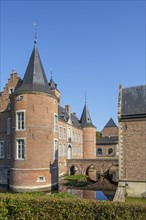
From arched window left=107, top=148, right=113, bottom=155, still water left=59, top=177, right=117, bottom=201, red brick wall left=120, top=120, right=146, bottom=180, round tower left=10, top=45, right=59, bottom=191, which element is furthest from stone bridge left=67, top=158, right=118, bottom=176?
arched window left=107, top=148, right=113, bottom=155

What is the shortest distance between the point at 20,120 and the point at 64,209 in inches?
539

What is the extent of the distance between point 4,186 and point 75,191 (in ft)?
24.4

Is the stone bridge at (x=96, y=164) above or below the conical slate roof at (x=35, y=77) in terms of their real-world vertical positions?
below

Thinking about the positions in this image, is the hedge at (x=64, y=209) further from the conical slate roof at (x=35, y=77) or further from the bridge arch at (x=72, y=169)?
the bridge arch at (x=72, y=169)

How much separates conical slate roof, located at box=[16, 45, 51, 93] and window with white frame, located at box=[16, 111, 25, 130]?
2.14m

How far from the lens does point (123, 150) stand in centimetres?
1616

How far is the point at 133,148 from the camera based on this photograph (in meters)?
15.9

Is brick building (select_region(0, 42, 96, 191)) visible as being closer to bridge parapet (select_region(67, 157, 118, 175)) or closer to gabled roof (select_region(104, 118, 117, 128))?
bridge parapet (select_region(67, 157, 118, 175))

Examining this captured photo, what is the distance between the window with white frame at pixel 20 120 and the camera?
20.9 meters

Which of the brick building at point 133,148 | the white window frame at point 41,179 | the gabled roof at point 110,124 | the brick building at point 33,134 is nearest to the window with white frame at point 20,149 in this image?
the brick building at point 33,134

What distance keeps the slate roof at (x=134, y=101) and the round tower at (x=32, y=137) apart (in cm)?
740

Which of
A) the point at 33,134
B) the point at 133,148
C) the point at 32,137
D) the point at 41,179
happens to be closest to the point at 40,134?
the point at 33,134

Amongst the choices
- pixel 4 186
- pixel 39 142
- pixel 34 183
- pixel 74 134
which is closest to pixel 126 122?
pixel 39 142

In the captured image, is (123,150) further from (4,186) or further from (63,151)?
(63,151)
